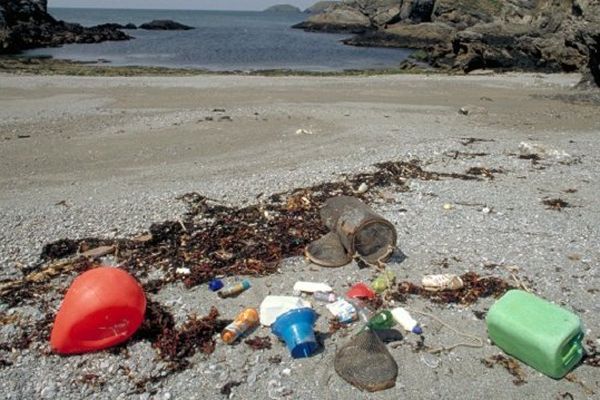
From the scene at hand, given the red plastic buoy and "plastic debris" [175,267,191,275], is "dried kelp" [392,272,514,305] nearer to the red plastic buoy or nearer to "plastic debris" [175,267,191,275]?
the red plastic buoy

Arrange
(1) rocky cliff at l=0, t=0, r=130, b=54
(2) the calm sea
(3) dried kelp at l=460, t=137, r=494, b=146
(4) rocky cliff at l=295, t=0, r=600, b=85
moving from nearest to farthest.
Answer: (3) dried kelp at l=460, t=137, r=494, b=146 < (4) rocky cliff at l=295, t=0, r=600, b=85 < (2) the calm sea < (1) rocky cliff at l=0, t=0, r=130, b=54

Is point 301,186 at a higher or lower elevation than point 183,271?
higher

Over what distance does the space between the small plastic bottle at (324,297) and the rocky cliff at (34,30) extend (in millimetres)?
43146

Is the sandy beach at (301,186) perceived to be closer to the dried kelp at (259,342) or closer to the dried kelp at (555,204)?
the dried kelp at (259,342)

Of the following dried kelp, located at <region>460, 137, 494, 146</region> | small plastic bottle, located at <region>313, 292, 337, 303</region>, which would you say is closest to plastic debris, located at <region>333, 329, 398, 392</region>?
small plastic bottle, located at <region>313, 292, 337, 303</region>

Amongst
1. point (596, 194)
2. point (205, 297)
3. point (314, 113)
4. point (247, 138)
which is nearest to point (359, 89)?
point (314, 113)

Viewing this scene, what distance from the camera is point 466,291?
5512mm

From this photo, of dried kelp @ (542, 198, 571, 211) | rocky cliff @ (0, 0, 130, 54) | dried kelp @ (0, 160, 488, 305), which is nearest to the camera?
dried kelp @ (0, 160, 488, 305)

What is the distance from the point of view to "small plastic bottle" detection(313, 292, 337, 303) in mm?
5340

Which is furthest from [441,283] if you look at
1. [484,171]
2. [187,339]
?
[484,171]

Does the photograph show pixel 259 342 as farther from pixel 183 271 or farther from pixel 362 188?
pixel 362 188

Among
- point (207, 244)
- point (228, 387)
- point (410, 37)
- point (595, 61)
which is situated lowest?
point (228, 387)

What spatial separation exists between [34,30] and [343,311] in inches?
2223

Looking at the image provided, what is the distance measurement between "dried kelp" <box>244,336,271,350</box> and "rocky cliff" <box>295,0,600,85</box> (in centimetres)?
1854
